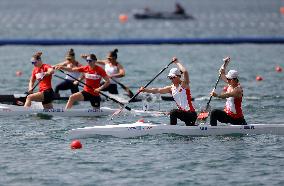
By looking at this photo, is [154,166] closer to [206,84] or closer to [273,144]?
[273,144]

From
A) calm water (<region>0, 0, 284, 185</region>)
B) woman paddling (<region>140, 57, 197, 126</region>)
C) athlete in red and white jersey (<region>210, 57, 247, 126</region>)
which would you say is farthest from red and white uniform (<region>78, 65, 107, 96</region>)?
athlete in red and white jersey (<region>210, 57, 247, 126</region>)

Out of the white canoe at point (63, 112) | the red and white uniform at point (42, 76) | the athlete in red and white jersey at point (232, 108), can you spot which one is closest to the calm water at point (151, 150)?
the white canoe at point (63, 112)

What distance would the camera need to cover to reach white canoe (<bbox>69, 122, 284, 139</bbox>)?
80.7ft

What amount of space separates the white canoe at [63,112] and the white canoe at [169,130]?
3.86 metres

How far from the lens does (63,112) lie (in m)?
28.6

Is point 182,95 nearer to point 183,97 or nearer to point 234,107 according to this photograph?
point 183,97

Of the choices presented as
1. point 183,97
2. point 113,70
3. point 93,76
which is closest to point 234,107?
point 183,97

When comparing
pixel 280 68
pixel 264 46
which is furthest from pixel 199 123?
pixel 264 46

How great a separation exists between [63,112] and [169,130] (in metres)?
4.95

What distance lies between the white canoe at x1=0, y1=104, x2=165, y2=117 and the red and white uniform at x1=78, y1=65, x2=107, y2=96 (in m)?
0.58

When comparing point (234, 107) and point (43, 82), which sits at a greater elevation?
point (43, 82)

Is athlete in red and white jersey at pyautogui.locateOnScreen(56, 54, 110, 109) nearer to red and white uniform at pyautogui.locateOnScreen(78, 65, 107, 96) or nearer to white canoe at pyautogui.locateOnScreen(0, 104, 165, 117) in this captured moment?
red and white uniform at pyautogui.locateOnScreen(78, 65, 107, 96)

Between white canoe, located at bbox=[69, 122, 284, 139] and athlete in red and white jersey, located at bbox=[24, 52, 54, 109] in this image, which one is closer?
white canoe, located at bbox=[69, 122, 284, 139]

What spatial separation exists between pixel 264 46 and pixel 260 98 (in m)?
22.5
